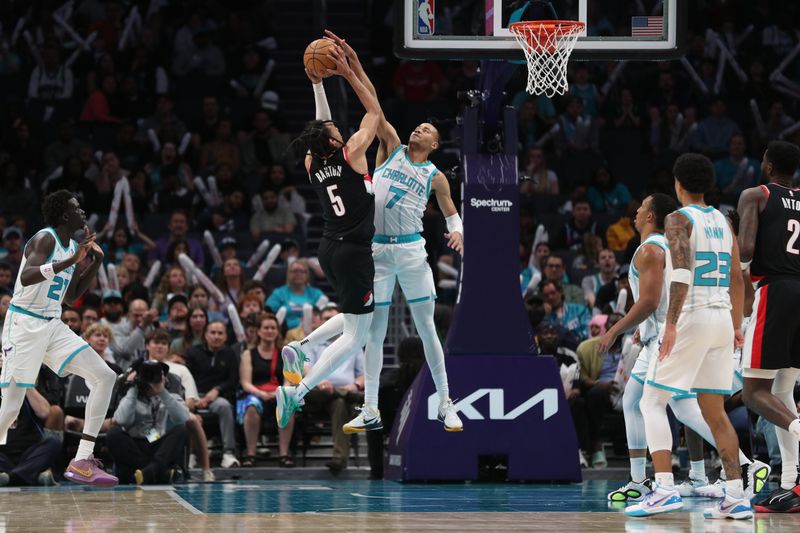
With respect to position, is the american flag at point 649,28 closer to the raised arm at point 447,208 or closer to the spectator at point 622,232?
the raised arm at point 447,208

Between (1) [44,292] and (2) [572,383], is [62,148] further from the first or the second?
(2) [572,383]

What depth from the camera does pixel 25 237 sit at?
54.8ft

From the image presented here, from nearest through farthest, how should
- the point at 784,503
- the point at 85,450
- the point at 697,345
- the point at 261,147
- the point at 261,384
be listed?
the point at 697,345, the point at 784,503, the point at 85,450, the point at 261,384, the point at 261,147

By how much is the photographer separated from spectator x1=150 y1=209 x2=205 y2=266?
3.64 m

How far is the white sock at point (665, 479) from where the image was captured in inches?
344

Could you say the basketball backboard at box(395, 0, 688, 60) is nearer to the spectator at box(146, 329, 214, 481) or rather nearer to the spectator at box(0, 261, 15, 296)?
the spectator at box(146, 329, 214, 481)

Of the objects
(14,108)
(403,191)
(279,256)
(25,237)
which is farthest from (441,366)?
(14,108)

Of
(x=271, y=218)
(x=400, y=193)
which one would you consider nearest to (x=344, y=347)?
(x=400, y=193)

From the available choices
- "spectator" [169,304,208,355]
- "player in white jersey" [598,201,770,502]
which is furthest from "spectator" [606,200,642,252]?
"player in white jersey" [598,201,770,502]

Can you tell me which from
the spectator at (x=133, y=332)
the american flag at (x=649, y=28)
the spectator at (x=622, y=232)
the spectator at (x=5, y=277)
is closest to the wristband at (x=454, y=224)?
the american flag at (x=649, y=28)

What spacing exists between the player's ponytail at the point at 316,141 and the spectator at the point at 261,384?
4751mm

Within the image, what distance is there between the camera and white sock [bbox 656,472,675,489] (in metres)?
8.73

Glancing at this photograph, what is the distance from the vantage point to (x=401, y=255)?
1036 centimetres

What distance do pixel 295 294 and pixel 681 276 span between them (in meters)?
7.45
